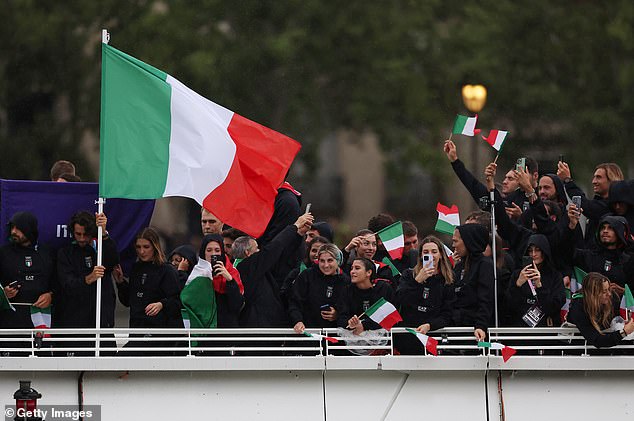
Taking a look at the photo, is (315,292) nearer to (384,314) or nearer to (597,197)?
(384,314)

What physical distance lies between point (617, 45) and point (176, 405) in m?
19.9

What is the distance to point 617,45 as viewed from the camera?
105ft

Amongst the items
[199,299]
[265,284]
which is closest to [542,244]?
[265,284]

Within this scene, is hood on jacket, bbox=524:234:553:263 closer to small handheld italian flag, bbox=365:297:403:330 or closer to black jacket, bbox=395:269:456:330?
black jacket, bbox=395:269:456:330

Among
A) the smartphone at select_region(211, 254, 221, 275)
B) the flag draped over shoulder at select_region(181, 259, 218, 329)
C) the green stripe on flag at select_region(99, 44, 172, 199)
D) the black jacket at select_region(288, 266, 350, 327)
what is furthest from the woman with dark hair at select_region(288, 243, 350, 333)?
the green stripe on flag at select_region(99, 44, 172, 199)

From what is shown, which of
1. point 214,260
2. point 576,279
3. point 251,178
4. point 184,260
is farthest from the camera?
point 184,260

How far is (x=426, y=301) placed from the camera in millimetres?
14727

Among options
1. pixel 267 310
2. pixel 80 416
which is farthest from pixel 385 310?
pixel 80 416

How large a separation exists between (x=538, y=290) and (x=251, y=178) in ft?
9.80

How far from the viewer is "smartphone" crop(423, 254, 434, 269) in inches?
577

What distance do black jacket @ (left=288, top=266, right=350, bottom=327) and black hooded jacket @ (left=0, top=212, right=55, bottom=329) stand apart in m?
2.36

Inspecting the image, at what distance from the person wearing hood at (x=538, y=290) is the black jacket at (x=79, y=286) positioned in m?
3.87

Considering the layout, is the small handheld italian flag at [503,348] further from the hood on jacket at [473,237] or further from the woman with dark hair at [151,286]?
the woman with dark hair at [151,286]

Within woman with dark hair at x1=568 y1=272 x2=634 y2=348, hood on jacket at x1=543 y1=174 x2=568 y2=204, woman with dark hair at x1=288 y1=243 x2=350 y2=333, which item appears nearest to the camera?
woman with dark hair at x1=568 y1=272 x2=634 y2=348
